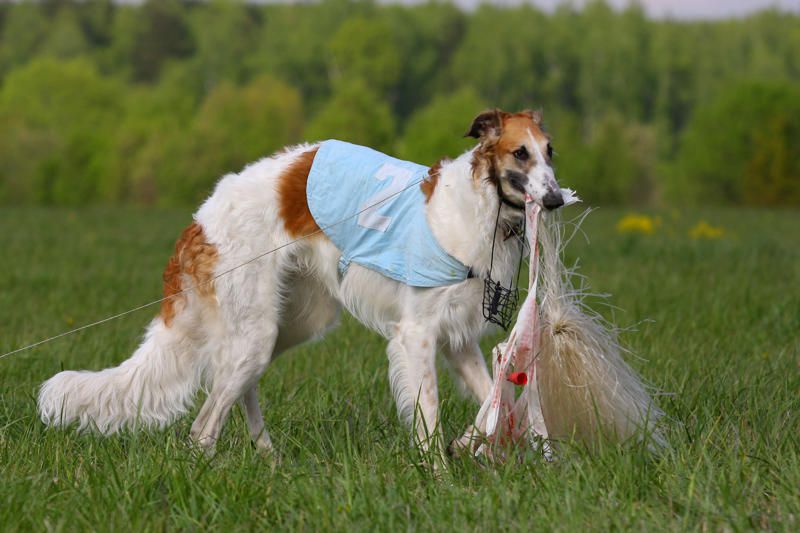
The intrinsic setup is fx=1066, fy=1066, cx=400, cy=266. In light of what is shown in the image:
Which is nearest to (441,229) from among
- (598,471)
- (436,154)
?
(598,471)

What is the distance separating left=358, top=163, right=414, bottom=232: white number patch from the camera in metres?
4.63

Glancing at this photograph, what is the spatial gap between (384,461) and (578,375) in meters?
0.86

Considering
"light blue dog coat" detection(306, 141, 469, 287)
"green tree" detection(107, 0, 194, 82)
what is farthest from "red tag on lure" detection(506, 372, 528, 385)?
"green tree" detection(107, 0, 194, 82)

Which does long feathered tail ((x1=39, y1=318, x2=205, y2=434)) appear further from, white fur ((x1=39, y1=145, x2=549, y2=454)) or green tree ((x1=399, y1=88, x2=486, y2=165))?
green tree ((x1=399, y1=88, x2=486, y2=165))

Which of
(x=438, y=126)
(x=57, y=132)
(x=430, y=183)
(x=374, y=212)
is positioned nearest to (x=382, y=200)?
(x=374, y=212)

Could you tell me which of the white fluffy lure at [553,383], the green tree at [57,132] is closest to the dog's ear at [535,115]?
the white fluffy lure at [553,383]

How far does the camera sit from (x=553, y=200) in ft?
13.2

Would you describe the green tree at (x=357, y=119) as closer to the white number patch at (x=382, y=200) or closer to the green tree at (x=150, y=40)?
the green tree at (x=150, y=40)

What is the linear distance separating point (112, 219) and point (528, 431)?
18385 mm

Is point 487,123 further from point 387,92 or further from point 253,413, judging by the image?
point 387,92

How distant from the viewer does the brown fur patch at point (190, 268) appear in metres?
4.67

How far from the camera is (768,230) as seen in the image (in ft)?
64.4

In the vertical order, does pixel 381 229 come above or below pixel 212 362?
above

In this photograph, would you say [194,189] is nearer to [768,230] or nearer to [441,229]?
[768,230]
